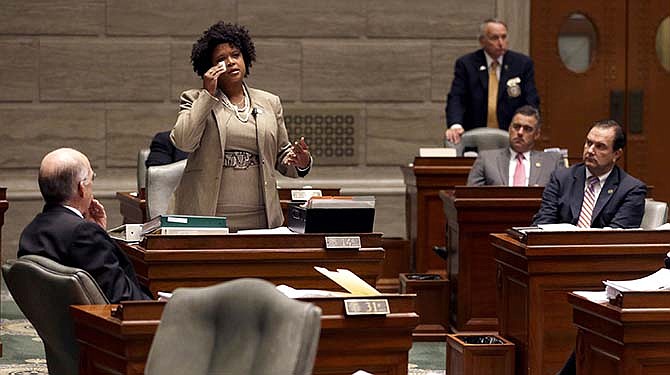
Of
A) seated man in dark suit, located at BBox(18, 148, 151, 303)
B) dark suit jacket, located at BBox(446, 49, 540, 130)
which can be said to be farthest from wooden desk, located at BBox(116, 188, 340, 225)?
seated man in dark suit, located at BBox(18, 148, 151, 303)

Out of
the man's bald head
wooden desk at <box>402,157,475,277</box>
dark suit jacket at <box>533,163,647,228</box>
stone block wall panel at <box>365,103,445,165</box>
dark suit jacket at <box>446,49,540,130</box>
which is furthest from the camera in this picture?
stone block wall panel at <box>365,103,445,165</box>

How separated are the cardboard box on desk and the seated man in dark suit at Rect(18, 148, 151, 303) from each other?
1.16 meters

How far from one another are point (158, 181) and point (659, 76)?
20.3ft

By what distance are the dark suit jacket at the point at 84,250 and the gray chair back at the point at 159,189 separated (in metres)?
2.78

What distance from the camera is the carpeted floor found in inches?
295

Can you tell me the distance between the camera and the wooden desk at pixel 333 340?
452 centimetres

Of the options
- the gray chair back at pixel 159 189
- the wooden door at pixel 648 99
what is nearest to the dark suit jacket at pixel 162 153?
the gray chair back at pixel 159 189

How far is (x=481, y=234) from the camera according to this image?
326 inches

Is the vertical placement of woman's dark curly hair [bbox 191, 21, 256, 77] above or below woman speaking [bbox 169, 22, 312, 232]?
above

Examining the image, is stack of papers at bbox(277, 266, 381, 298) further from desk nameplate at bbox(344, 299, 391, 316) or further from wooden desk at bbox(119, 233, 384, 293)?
Result: wooden desk at bbox(119, 233, 384, 293)

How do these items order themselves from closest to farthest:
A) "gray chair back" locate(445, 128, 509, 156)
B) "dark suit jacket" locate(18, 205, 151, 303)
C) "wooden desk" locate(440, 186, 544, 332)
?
"dark suit jacket" locate(18, 205, 151, 303) → "wooden desk" locate(440, 186, 544, 332) → "gray chair back" locate(445, 128, 509, 156)

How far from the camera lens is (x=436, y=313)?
8594 millimetres

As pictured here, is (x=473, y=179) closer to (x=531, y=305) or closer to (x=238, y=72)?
(x=531, y=305)

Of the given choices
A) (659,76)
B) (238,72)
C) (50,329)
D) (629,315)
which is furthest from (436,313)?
(659,76)
